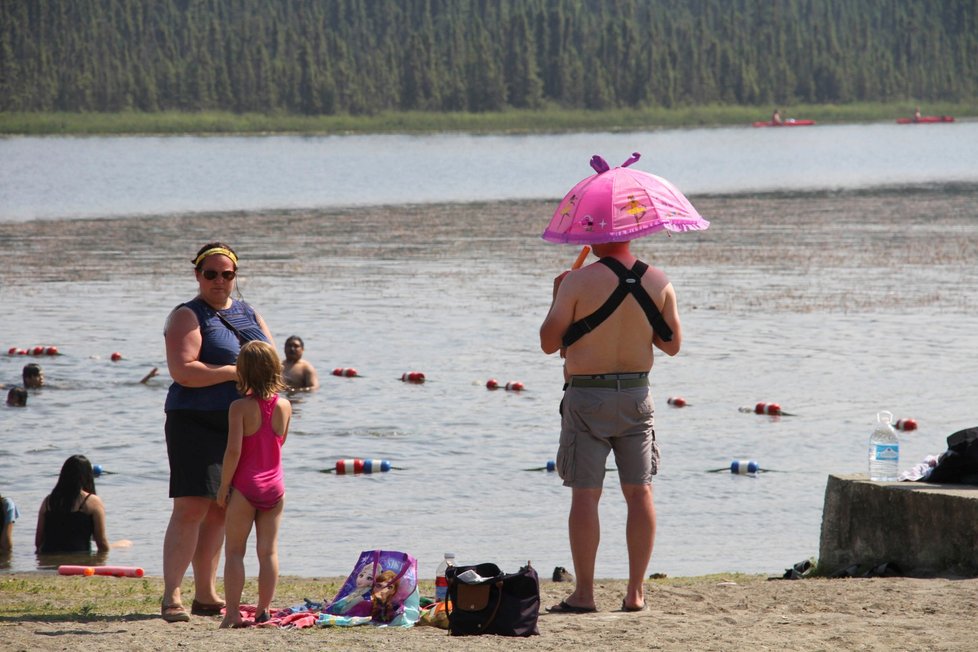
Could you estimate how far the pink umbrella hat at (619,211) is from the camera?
7.99 metres

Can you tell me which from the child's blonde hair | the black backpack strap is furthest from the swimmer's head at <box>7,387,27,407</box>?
the black backpack strap

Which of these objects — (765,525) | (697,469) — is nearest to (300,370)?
(697,469)

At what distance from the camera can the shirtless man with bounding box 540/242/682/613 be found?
787cm

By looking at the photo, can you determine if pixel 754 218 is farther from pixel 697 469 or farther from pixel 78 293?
pixel 697 469

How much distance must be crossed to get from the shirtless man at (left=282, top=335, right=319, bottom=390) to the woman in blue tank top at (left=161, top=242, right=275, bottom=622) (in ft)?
37.7

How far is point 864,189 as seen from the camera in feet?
197

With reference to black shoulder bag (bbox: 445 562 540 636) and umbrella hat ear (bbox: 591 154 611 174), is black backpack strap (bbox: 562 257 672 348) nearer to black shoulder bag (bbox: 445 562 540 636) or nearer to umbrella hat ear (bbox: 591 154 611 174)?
umbrella hat ear (bbox: 591 154 611 174)

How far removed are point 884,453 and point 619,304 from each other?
10.8 ft

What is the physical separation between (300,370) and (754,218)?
28.2m

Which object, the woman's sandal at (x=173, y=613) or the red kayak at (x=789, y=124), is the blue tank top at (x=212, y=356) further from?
the red kayak at (x=789, y=124)

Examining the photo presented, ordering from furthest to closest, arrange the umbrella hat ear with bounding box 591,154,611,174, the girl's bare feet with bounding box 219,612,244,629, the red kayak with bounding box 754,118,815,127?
the red kayak with bounding box 754,118,815,127 → the umbrella hat ear with bounding box 591,154,611,174 → the girl's bare feet with bounding box 219,612,244,629

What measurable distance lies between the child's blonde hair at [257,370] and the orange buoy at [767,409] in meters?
11.1

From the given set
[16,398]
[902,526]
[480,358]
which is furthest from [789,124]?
[902,526]

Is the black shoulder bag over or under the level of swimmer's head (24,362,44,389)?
under
